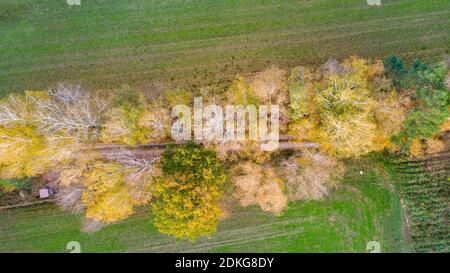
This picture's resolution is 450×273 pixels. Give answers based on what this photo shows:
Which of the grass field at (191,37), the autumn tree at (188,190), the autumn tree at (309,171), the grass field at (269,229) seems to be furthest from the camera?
the grass field at (191,37)

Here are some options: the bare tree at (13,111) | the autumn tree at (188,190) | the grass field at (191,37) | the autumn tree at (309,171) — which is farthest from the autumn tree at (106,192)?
the autumn tree at (309,171)

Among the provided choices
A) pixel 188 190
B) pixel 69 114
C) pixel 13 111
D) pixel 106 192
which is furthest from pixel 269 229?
pixel 13 111

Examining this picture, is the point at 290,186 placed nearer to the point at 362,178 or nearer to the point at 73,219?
the point at 362,178

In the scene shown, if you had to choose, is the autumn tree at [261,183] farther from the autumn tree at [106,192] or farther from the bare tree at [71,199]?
the bare tree at [71,199]

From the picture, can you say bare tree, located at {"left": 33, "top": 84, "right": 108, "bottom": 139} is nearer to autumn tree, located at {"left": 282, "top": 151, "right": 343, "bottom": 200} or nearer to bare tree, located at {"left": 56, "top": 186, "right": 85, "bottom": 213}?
bare tree, located at {"left": 56, "top": 186, "right": 85, "bottom": 213}

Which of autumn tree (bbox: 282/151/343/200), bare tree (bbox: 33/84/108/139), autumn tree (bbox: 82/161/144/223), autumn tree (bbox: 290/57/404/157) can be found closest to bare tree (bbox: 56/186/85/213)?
autumn tree (bbox: 82/161/144/223)

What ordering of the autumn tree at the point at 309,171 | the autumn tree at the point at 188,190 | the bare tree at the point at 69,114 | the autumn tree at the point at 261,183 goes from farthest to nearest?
the autumn tree at the point at 309,171 → the autumn tree at the point at 261,183 → the bare tree at the point at 69,114 → the autumn tree at the point at 188,190
